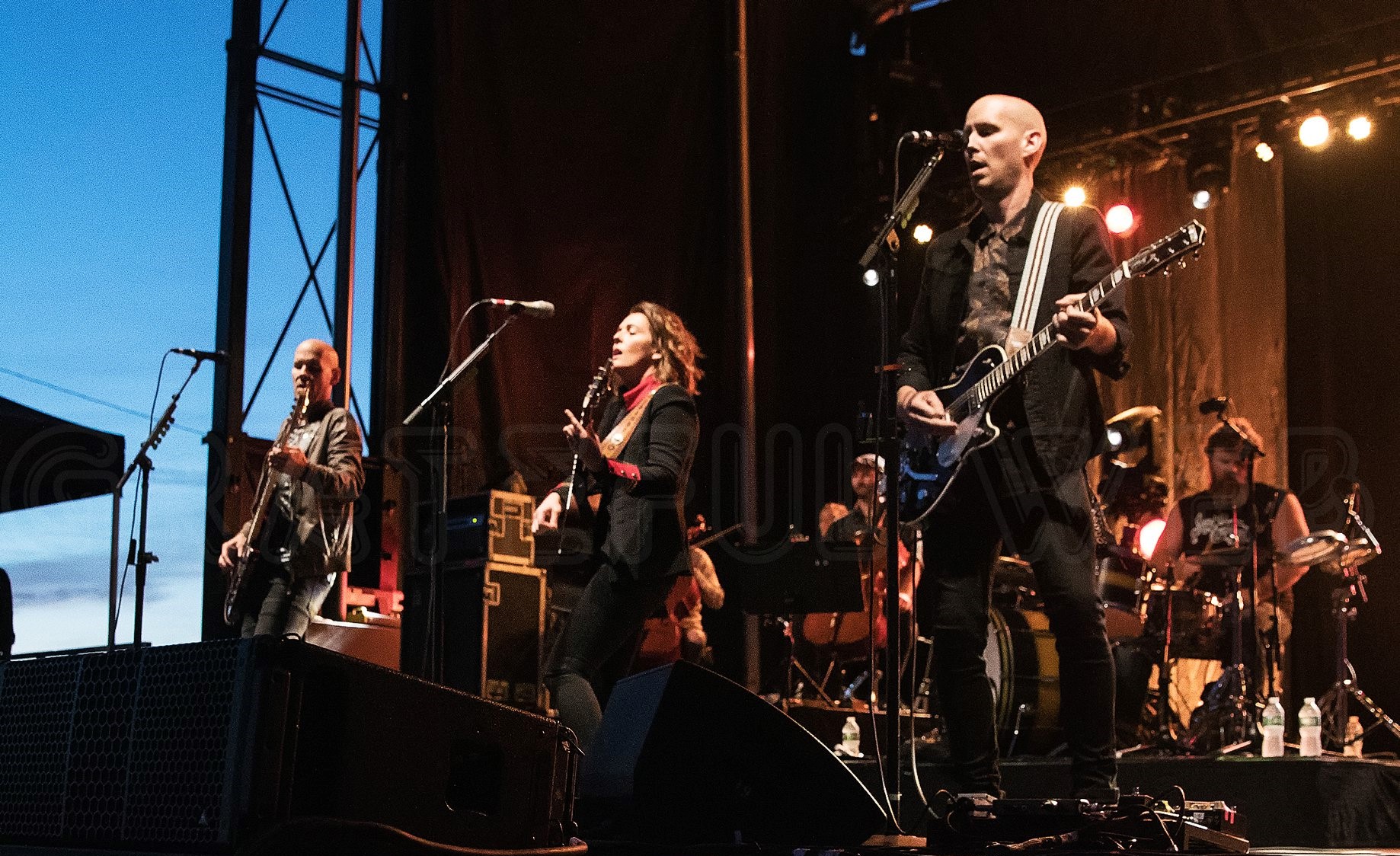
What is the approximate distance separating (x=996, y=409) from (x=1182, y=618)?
394cm

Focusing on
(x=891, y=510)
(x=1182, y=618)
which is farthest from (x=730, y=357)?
(x=891, y=510)

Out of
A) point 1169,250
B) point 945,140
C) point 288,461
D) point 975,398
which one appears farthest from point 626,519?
point 288,461

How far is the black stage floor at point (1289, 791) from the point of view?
14.7 ft

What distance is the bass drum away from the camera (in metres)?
6.78

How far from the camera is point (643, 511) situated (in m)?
4.34

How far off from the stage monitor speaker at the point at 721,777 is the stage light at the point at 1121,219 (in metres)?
7.84

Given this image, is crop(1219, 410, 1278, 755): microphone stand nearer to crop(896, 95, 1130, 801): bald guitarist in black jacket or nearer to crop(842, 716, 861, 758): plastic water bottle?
crop(842, 716, 861, 758): plastic water bottle

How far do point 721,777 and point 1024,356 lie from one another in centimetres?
143

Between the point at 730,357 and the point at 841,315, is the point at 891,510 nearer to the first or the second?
the point at 730,357

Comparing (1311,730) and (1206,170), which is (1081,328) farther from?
(1206,170)

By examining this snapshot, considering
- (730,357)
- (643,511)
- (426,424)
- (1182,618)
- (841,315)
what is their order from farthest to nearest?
(841,315) → (730,357) → (426,424) → (1182,618) → (643,511)

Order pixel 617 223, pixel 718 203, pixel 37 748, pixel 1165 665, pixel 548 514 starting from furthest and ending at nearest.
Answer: pixel 718 203 → pixel 617 223 → pixel 1165 665 → pixel 548 514 → pixel 37 748

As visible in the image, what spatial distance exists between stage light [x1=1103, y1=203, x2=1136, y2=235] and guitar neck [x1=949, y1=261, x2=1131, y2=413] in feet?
21.9

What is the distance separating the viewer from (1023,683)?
682 cm
